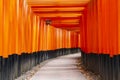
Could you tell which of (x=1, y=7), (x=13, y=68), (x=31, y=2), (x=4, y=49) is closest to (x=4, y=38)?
(x=4, y=49)

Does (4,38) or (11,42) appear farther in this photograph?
Result: (11,42)

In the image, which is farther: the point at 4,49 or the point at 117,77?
the point at 4,49

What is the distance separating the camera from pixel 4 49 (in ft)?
47.4

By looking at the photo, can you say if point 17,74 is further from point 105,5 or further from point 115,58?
point 115,58

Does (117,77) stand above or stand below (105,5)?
below

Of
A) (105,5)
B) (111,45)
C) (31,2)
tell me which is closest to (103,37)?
(105,5)

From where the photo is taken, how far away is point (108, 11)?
14766 millimetres

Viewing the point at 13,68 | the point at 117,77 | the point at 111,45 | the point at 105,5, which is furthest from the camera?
the point at 13,68

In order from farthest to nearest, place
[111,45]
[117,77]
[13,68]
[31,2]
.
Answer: [31,2]
[13,68]
[111,45]
[117,77]

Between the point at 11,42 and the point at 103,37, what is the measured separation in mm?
3674

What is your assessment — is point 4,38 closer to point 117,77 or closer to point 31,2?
point 117,77

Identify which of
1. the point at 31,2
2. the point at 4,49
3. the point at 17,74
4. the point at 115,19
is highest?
the point at 31,2

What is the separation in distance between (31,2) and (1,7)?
41.1 ft

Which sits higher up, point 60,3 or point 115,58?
point 60,3
